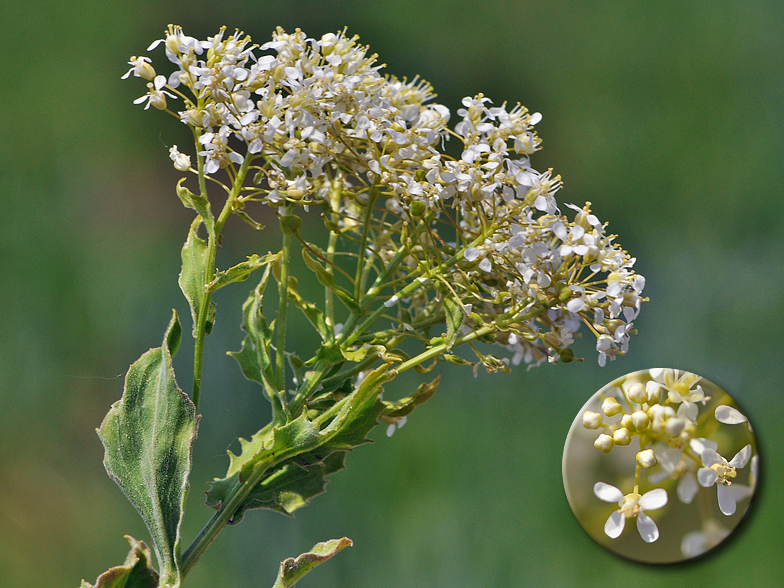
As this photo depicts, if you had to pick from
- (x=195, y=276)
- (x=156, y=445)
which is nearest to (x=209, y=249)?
(x=195, y=276)

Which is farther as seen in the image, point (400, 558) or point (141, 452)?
point (400, 558)

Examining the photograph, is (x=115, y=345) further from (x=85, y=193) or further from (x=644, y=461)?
(x=644, y=461)

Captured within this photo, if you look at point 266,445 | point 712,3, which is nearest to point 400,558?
point 266,445

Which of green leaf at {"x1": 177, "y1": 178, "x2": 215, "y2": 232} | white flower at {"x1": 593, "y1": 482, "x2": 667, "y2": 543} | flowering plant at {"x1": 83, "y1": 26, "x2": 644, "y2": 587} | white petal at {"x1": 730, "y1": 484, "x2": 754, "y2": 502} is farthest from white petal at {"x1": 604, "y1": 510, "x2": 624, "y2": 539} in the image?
green leaf at {"x1": 177, "y1": 178, "x2": 215, "y2": 232}

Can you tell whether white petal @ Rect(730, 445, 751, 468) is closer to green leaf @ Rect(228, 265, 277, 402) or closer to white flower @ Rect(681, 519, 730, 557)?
white flower @ Rect(681, 519, 730, 557)

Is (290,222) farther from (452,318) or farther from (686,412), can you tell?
(686,412)

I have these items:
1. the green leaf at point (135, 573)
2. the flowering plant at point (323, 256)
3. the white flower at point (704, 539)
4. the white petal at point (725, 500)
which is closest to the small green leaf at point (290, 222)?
the flowering plant at point (323, 256)
